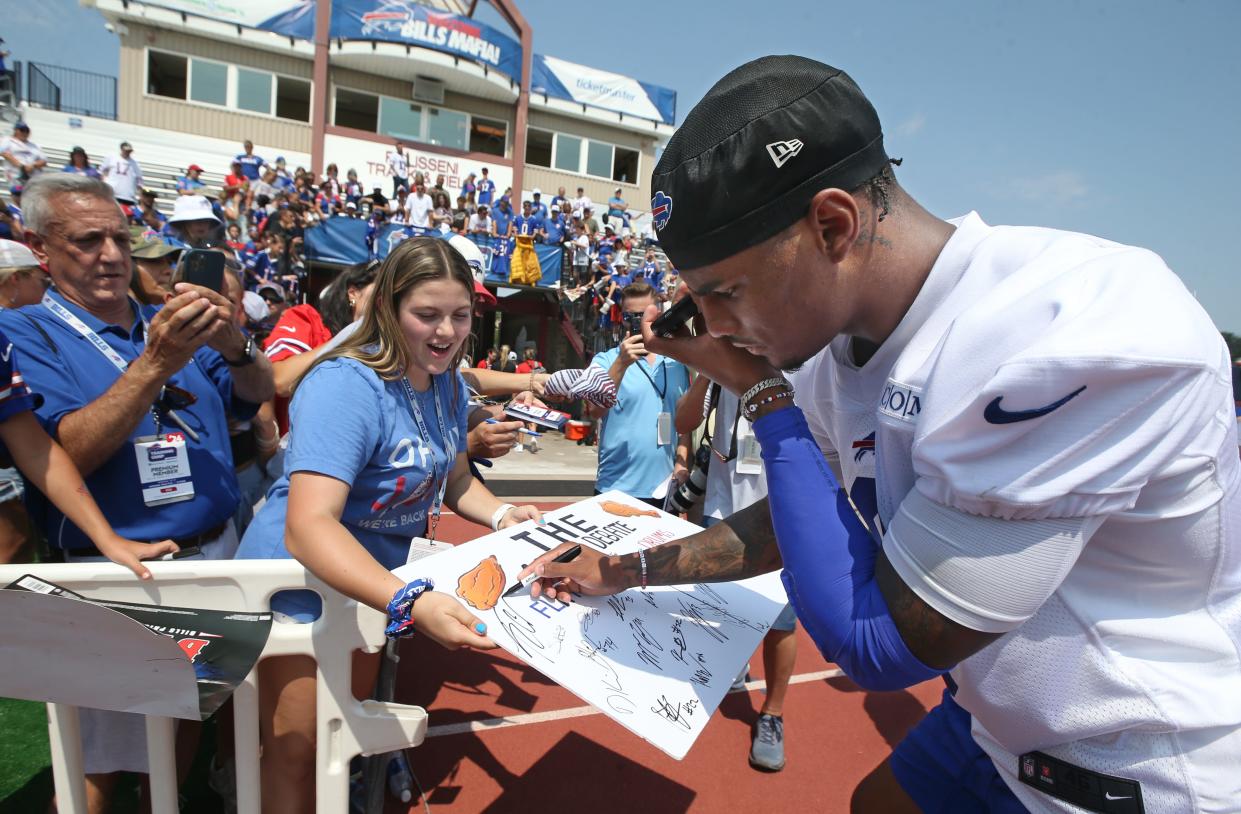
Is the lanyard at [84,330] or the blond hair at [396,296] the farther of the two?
the lanyard at [84,330]

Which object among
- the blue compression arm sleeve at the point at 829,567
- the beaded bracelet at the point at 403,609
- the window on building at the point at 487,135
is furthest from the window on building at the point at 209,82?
the blue compression arm sleeve at the point at 829,567

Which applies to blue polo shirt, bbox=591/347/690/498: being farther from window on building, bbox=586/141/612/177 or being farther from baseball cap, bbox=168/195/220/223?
window on building, bbox=586/141/612/177

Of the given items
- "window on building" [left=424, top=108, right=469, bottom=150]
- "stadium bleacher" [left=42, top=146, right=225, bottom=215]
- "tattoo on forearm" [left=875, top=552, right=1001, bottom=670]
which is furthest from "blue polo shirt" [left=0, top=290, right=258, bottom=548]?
"window on building" [left=424, top=108, right=469, bottom=150]

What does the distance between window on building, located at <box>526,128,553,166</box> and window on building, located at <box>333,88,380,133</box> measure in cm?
622

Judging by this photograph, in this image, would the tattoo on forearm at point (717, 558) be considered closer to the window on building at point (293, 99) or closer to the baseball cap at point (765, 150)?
the baseball cap at point (765, 150)

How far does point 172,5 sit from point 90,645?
2828 centimetres

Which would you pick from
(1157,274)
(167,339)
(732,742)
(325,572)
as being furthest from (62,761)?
(732,742)

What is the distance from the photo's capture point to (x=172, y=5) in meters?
21.5

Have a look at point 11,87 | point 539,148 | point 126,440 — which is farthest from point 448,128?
point 126,440

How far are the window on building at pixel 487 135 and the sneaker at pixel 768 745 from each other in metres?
27.0

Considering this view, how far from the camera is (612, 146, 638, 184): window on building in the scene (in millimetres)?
29266

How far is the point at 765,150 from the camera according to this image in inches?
41.8

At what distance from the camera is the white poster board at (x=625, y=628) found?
1410 mm

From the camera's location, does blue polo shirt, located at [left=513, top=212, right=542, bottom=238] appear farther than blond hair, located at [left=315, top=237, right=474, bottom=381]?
Yes
